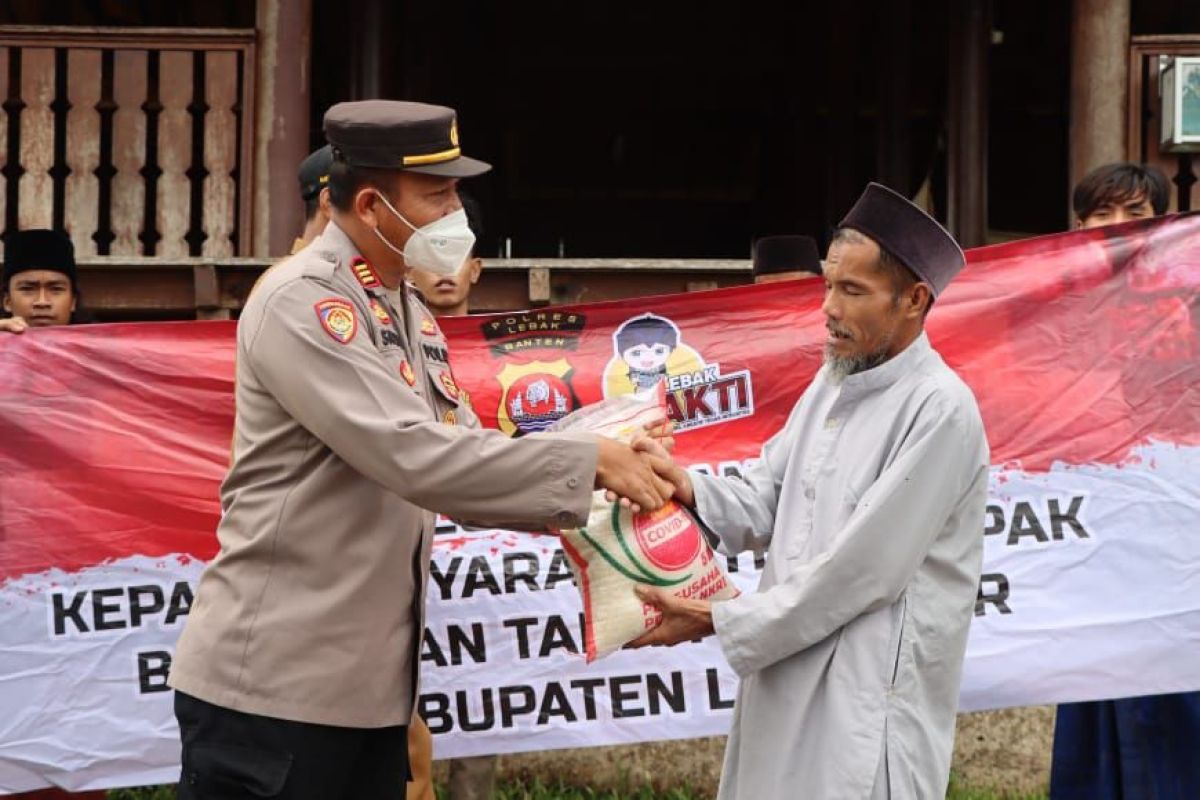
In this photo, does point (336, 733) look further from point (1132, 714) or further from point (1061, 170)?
point (1061, 170)

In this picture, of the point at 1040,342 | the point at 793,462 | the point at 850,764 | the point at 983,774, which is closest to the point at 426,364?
the point at 793,462

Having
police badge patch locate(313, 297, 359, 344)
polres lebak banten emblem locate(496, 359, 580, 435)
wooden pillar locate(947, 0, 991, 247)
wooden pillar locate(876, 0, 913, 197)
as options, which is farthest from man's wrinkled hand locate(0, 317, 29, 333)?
wooden pillar locate(876, 0, 913, 197)

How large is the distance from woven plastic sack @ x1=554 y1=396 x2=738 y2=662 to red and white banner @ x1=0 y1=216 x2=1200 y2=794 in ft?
5.50

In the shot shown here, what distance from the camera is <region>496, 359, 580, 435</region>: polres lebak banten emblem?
5094 mm

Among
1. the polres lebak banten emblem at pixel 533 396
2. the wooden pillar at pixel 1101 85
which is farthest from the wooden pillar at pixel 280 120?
the wooden pillar at pixel 1101 85

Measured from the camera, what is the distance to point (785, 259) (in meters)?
6.18

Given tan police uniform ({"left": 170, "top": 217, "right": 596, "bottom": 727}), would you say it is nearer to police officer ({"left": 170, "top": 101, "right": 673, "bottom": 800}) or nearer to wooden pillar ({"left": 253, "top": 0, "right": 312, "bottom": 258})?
police officer ({"left": 170, "top": 101, "right": 673, "bottom": 800})

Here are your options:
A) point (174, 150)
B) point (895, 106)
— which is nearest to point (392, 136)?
point (174, 150)

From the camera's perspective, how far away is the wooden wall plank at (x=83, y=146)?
7391 millimetres

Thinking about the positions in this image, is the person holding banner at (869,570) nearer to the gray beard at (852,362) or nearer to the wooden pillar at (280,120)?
the gray beard at (852,362)

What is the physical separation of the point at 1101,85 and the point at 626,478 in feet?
16.5

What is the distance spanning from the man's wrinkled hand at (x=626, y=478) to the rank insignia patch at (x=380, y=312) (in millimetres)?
519

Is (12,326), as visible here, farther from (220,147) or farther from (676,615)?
(676,615)

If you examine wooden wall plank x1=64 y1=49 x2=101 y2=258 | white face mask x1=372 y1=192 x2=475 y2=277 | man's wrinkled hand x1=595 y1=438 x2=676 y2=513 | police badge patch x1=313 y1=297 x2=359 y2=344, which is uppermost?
wooden wall plank x1=64 y1=49 x2=101 y2=258
